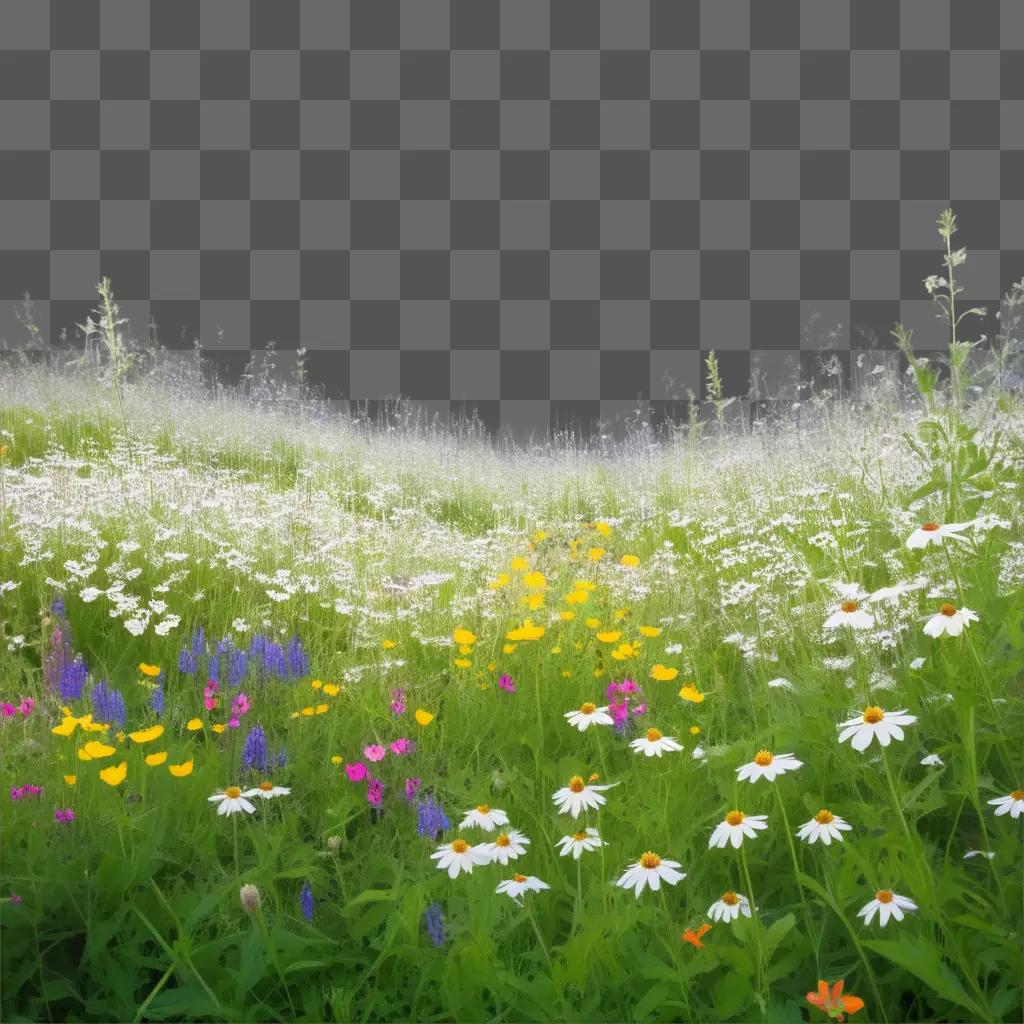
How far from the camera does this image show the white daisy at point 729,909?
1507 millimetres

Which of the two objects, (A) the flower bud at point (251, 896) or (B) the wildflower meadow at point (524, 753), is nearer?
(A) the flower bud at point (251, 896)

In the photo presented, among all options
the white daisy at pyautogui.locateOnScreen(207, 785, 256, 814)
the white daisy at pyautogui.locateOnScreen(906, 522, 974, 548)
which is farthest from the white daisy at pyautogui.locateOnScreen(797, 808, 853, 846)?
the white daisy at pyautogui.locateOnScreen(207, 785, 256, 814)

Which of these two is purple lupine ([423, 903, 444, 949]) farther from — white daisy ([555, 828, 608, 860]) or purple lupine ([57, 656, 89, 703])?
purple lupine ([57, 656, 89, 703])

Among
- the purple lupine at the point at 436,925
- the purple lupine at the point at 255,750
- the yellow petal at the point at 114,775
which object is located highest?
the yellow petal at the point at 114,775

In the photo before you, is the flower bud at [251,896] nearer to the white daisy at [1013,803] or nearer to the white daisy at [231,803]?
the white daisy at [231,803]

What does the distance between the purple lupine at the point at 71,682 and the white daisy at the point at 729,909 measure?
2.05 m

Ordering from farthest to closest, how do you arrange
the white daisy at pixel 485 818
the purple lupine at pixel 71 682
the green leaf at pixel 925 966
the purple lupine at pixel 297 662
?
1. the purple lupine at pixel 297 662
2. the purple lupine at pixel 71 682
3. the white daisy at pixel 485 818
4. the green leaf at pixel 925 966

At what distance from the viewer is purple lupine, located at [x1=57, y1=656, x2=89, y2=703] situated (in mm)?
2781

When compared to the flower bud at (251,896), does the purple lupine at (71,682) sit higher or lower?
lower

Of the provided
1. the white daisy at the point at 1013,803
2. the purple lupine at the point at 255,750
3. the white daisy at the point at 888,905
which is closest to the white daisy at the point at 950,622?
the white daisy at the point at 1013,803

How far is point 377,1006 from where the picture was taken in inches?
65.5

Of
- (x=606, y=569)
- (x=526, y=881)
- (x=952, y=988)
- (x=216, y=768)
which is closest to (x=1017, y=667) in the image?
(x=952, y=988)

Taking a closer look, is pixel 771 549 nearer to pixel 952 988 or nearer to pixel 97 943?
pixel 952 988

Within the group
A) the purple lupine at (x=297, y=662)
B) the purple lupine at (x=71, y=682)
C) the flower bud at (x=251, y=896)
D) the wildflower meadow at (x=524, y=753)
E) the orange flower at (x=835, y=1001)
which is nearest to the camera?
the orange flower at (x=835, y=1001)
